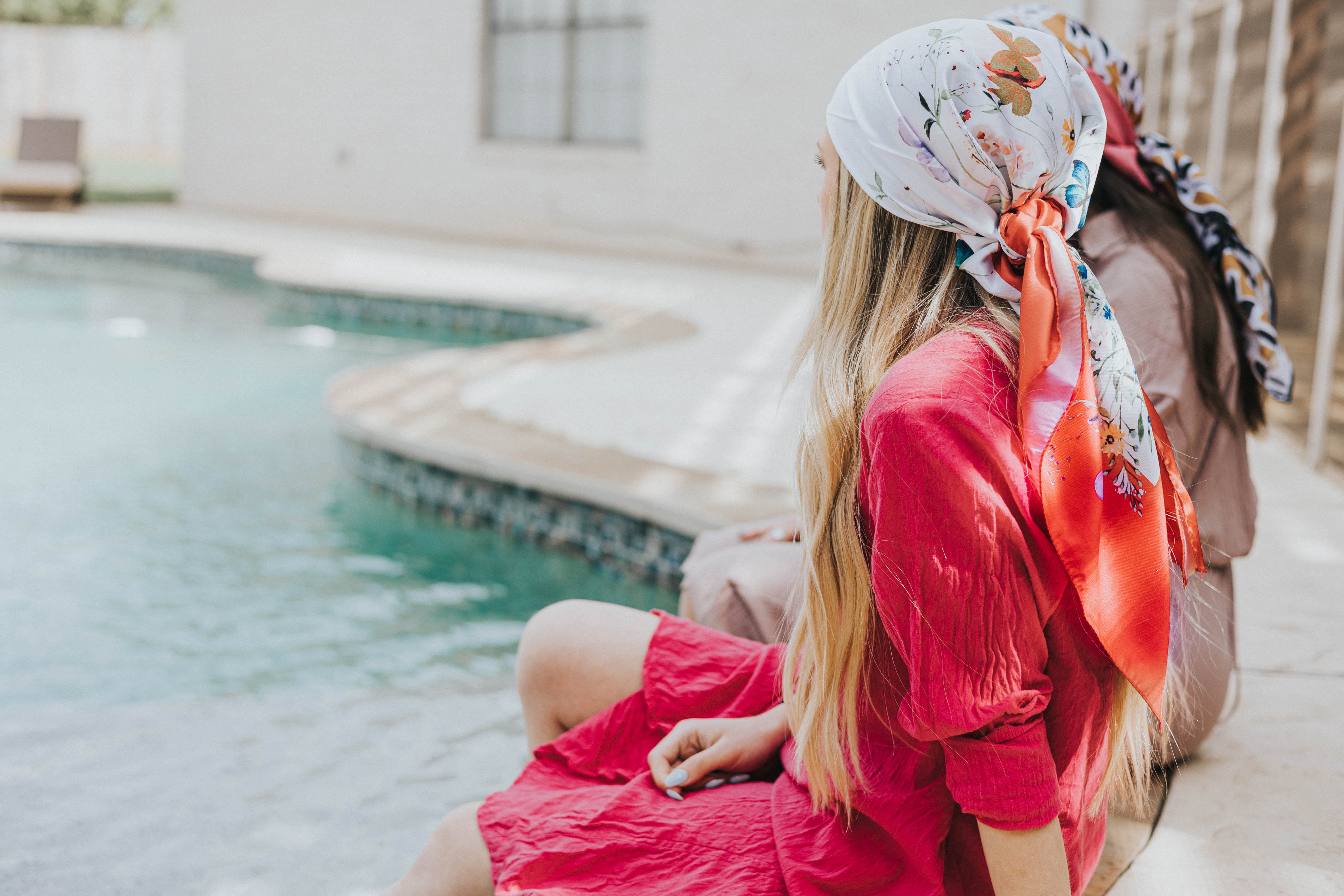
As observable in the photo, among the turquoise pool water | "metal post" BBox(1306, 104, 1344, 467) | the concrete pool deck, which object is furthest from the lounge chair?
"metal post" BBox(1306, 104, 1344, 467)

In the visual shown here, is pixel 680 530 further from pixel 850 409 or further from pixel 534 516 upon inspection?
pixel 850 409

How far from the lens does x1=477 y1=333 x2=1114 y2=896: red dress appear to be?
90 cm

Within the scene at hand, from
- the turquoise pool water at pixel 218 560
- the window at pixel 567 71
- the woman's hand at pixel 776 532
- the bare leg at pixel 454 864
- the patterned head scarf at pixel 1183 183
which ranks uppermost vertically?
the window at pixel 567 71

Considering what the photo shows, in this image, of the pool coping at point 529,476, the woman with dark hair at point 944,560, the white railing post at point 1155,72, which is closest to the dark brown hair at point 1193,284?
the woman with dark hair at point 944,560

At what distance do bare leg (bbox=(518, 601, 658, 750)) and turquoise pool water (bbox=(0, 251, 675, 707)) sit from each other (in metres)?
1.23

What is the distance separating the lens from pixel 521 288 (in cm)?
776

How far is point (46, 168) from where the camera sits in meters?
12.5

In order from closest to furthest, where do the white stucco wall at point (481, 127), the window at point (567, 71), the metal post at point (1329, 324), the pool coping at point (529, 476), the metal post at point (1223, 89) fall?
the pool coping at point (529, 476)
the metal post at point (1329, 324)
the metal post at point (1223, 89)
the white stucco wall at point (481, 127)
the window at point (567, 71)

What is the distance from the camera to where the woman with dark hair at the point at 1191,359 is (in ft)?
4.88

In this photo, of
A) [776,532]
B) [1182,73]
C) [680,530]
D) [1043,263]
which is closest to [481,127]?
[1182,73]

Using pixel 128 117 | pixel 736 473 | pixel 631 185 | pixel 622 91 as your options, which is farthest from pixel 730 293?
pixel 128 117

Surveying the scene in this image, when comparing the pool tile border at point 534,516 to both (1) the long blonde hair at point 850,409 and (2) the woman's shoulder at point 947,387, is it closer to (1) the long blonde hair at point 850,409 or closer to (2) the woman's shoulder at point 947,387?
(1) the long blonde hair at point 850,409

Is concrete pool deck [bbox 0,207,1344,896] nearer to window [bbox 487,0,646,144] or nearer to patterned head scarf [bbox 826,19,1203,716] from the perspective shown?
patterned head scarf [bbox 826,19,1203,716]

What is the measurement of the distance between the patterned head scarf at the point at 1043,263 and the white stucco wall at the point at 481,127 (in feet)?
25.9
